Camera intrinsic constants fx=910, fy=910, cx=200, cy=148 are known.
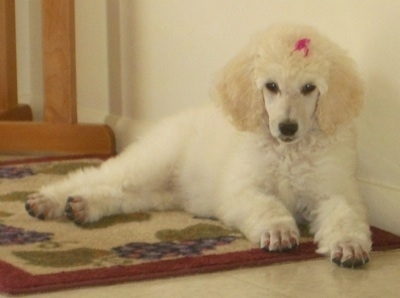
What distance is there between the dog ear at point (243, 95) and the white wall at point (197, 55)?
36 centimetres

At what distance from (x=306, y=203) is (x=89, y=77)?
1930mm

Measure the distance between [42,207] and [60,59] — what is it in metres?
1.42

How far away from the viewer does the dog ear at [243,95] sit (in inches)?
91.4

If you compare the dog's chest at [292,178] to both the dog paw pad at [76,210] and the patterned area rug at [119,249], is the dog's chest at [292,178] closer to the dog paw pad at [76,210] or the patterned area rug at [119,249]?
the patterned area rug at [119,249]

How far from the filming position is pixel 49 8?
373cm

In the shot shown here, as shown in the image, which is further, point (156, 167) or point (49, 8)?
point (49, 8)

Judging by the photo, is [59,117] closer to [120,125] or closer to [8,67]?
[120,125]

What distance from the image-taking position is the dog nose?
2.21m

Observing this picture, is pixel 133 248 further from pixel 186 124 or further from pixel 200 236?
pixel 186 124

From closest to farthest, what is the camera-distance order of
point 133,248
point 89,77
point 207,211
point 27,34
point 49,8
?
point 133,248, point 207,211, point 49,8, point 89,77, point 27,34

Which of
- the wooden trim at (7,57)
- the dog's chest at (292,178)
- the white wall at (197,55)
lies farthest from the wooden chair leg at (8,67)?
the dog's chest at (292,178)

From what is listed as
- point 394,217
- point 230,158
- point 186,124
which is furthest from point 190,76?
point 394,217

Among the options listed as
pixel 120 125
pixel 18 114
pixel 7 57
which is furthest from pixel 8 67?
pixel 120 125

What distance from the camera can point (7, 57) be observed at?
4.09 metres
